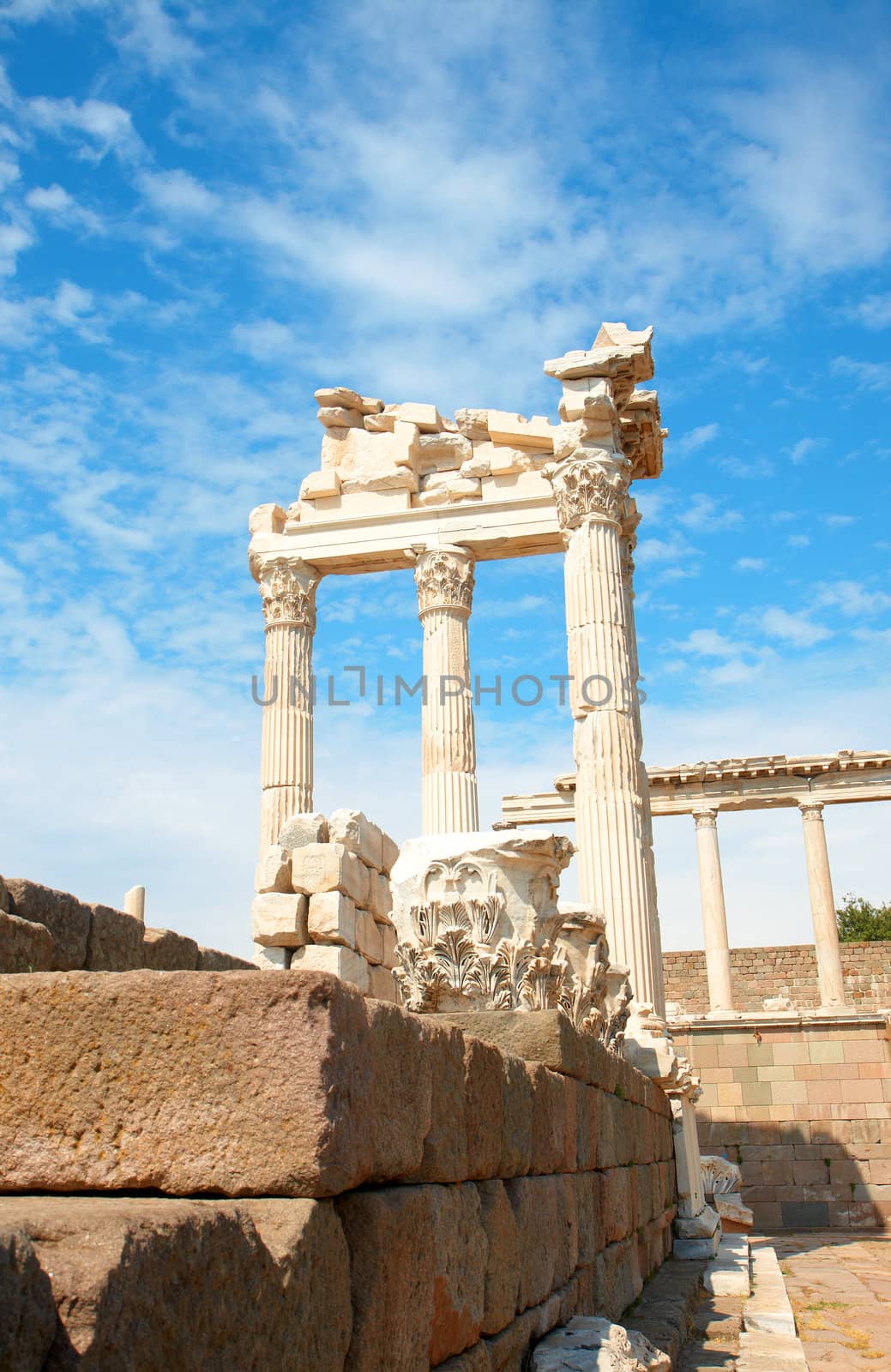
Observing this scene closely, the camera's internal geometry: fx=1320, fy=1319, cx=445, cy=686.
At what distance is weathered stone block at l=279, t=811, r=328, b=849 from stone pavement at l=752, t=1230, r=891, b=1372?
4806 millimetres

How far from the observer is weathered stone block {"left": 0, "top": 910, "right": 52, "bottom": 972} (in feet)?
11.8

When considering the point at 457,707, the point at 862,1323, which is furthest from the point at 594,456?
the point at 862,1323

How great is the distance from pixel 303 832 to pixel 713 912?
19.7m

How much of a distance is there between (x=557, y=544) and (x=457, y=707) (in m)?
2.75

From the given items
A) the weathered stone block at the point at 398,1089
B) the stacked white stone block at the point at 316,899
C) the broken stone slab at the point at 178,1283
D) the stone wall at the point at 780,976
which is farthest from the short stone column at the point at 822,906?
the broken stone slab at the point at 178,1283

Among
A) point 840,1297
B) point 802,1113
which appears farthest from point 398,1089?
point 802,1113

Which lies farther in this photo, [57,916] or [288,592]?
[288,592]

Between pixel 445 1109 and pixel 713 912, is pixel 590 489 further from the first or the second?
pixel 713 912

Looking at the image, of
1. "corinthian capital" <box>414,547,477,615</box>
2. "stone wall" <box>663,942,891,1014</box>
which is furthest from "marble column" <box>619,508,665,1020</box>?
"stone wall" <box>663,942,891,1014</box>

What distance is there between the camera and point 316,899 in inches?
396

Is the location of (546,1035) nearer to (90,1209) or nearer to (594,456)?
(90,1209)

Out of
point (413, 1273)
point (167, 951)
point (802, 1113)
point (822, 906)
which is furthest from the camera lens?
point (822, 906)

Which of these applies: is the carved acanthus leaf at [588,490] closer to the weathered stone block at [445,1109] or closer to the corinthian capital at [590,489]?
the corinthian capital at [590,489]

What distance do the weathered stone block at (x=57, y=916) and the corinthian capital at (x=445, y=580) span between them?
1367 cm
